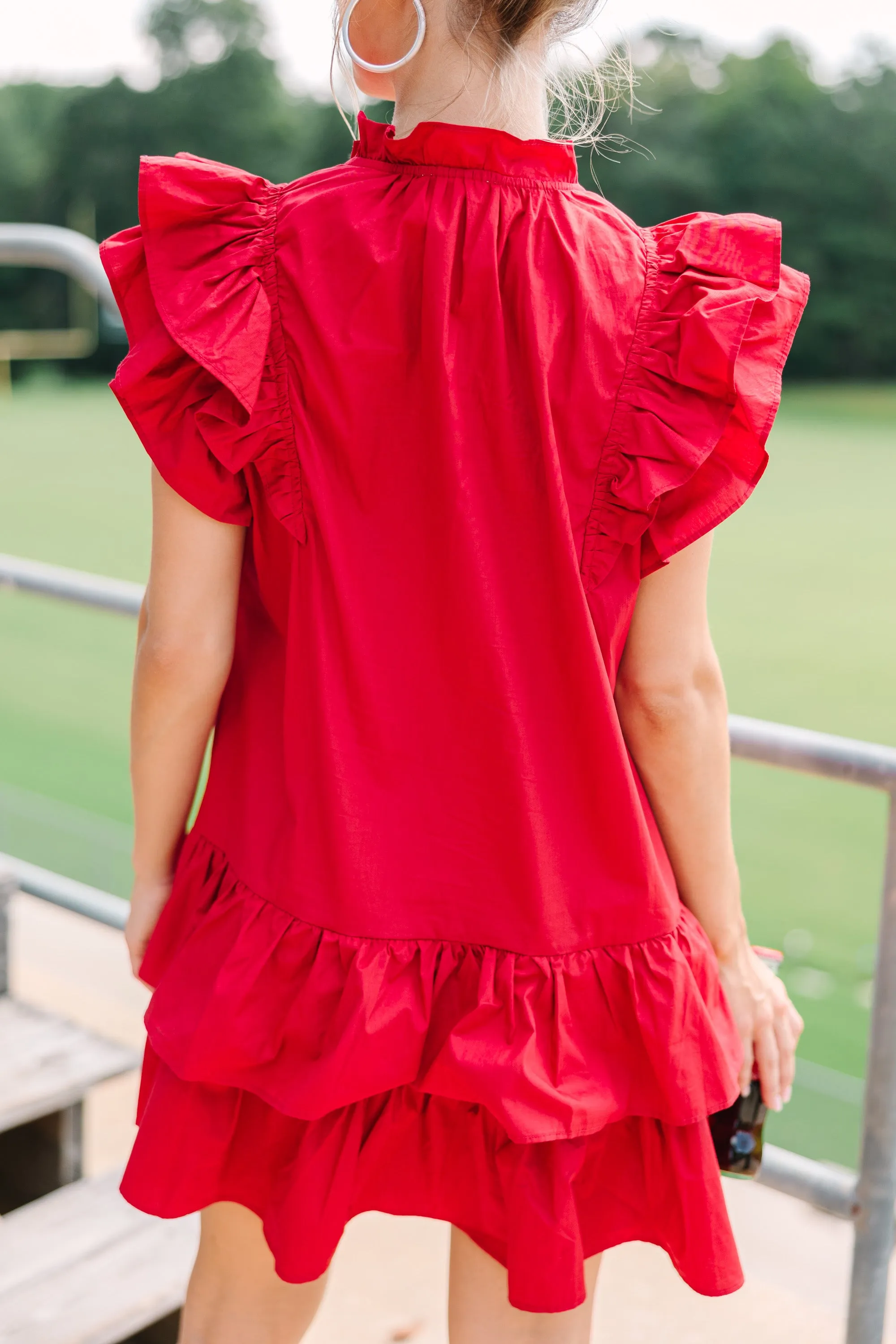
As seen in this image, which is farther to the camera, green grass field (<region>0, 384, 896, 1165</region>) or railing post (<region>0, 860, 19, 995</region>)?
green grass field (<region>0, 384, 896, 1165</region>)

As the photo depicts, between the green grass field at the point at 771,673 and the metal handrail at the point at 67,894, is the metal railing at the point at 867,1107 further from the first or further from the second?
the green grass field at the point at 771,673

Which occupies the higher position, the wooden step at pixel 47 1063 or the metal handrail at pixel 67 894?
the metal handrail at pixel 67 894

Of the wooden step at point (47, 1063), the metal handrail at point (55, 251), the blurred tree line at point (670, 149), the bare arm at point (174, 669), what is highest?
the blurred tree line at point (670, 149)

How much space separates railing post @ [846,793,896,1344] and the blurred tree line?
1046 inches

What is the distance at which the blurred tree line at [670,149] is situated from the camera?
27.9 meters

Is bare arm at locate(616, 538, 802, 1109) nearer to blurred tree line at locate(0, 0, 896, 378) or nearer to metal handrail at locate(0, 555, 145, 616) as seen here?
metal handrail at locate(0, 555, 145, 616)

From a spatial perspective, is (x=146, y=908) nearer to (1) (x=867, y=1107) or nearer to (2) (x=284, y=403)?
(2) (x=284, y=403)

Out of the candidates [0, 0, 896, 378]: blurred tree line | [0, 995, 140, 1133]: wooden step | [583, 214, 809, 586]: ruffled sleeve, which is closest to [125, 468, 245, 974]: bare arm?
[583, 214, 809, 586]: ruffled sleeve

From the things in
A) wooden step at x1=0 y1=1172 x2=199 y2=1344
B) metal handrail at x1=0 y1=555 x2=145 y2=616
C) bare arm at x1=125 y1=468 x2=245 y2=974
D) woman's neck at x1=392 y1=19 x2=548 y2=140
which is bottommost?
wooden step at x1=0 y1=1172 x2=199 y2=1344

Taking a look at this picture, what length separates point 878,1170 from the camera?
42.1 inches

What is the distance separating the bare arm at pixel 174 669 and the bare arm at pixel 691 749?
26 centimetres

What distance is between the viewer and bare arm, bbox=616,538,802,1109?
79cm

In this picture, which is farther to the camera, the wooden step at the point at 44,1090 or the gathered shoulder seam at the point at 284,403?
the wooden step at the point at 44,1090

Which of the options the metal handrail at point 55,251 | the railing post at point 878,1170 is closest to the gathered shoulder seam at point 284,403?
the railing post at point 878,1170
